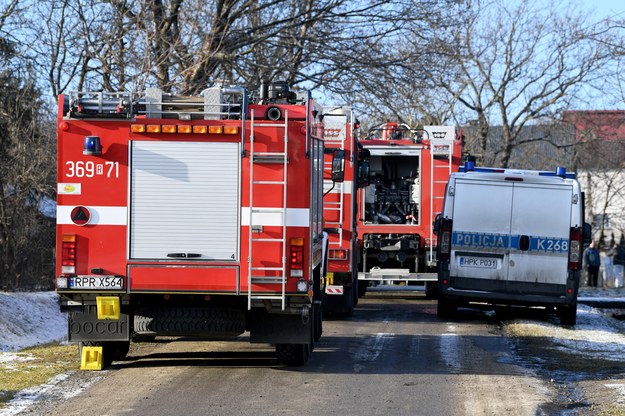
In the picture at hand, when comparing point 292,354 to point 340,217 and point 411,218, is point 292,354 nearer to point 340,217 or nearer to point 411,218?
point 340,217

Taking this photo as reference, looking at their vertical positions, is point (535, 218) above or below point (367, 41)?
below

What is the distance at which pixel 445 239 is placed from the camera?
16.9 metres

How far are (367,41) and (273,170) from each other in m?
13.2

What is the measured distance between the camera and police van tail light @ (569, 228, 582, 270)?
16406 millimetres

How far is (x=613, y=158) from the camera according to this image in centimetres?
4372

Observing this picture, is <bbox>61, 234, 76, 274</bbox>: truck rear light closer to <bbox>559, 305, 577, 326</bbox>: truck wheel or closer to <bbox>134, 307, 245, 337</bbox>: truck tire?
<bbox>134, 307, 245, 337</bbox>: truck tire

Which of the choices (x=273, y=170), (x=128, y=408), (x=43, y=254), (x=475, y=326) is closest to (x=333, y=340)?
(x=475, y=326)

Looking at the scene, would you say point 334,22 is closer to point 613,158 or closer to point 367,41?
point 367,41

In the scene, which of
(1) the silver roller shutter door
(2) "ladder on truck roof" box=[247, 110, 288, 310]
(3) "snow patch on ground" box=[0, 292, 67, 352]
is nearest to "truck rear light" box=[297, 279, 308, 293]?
(2) "ladder on truck roof" box=[247, 110, 288, 310]

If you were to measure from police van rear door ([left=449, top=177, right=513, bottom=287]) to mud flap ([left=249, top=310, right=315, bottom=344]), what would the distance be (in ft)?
20.1

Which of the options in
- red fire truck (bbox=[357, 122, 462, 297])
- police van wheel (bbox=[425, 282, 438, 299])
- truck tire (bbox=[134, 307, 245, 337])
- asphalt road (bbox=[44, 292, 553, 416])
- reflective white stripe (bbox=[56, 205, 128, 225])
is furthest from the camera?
police van wheel (bbox=[425, 282, 438, 299])

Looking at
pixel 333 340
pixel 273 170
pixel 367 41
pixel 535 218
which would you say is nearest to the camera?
pixel 273 170

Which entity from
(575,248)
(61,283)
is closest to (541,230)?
(575,248)

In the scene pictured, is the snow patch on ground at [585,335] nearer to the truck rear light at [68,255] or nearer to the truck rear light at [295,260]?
the truck rear light at [295,260]
